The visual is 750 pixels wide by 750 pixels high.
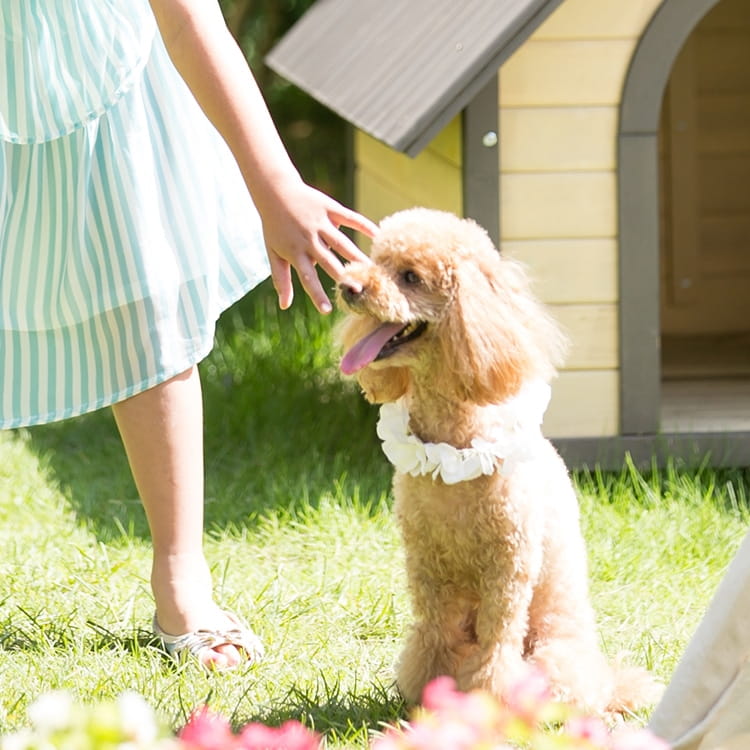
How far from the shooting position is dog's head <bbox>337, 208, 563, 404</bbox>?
2303 mm

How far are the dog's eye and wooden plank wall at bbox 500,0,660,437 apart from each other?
Answer: 1.80 m

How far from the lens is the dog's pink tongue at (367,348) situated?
2307 mm

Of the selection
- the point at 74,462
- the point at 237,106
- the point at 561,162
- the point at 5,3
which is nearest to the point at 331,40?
the point at 561,162

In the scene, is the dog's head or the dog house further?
the dog house

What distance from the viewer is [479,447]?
240 cm

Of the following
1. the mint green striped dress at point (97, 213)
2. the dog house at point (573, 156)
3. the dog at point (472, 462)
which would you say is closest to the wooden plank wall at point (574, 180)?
the dog house at point (573, 156)

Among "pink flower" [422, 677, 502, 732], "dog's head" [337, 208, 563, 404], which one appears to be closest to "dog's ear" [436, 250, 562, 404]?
"dog's head" [337, 208, 563, 404]

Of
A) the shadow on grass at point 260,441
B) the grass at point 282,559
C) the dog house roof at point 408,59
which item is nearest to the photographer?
the grass at point 282,559

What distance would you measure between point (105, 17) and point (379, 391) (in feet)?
3.39

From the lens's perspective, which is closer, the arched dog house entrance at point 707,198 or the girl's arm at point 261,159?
the girl's arm at point 261,159

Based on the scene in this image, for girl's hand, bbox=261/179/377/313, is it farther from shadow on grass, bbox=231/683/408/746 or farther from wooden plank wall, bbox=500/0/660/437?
wooden plank wall, bbox=500/0/660/437

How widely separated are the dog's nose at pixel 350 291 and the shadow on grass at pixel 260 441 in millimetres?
1758

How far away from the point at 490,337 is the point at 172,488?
0.94 m

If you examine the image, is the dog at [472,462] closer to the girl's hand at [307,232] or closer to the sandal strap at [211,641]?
the girl's hand at [307,232]
